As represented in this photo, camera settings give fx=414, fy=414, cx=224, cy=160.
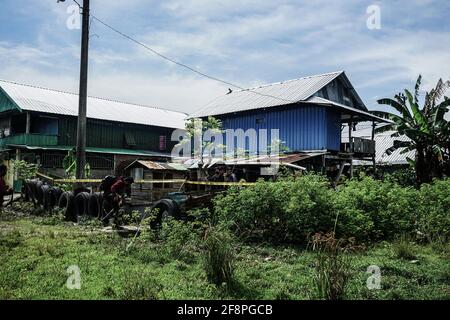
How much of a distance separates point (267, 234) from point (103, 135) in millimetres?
23752

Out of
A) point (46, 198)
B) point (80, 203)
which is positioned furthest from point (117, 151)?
point (80, 203)

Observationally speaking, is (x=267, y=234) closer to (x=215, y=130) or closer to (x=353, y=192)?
(x=353, y=192)

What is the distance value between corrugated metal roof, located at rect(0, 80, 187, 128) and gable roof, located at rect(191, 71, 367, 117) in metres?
6.40

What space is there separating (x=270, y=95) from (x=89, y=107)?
14.1 m

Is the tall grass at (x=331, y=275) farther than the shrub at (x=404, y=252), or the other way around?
the shrub at (x=404, y=252)

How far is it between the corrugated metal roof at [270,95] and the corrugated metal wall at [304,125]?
555 mm

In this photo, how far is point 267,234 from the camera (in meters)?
9.10

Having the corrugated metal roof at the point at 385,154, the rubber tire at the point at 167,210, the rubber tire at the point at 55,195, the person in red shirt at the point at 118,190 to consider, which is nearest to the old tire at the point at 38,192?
the rubber tire at the point at 55,195

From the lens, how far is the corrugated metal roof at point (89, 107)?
26984 mm

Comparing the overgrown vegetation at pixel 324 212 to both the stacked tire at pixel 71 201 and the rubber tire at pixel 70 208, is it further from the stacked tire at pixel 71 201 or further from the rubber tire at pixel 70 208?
the rubber tire at pixel 70 208

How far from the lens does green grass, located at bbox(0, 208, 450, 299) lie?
514 cm

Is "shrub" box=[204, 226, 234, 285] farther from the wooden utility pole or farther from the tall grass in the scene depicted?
the wooden utility pole
